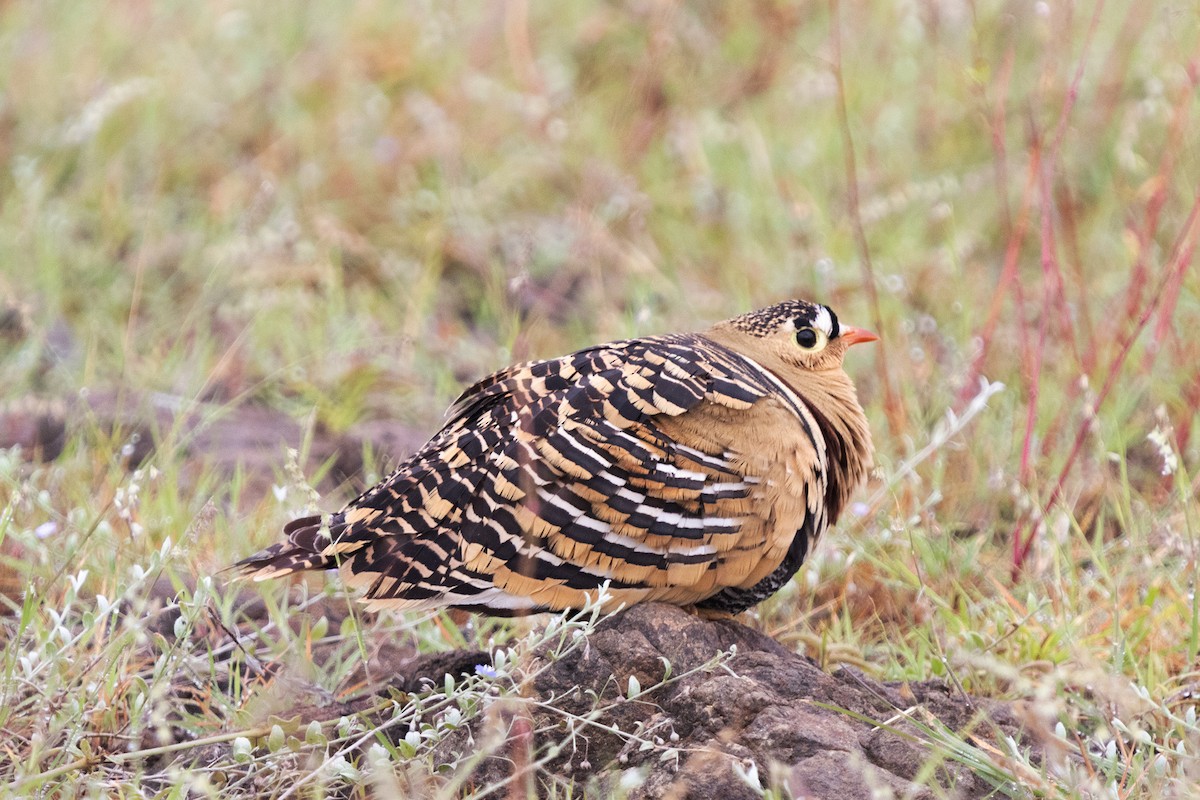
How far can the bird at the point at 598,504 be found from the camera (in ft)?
9.32

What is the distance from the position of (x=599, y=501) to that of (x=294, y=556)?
66 cm

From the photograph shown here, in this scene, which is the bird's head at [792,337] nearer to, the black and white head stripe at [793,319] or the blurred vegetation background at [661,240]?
the black and white head stripe at [793,319]

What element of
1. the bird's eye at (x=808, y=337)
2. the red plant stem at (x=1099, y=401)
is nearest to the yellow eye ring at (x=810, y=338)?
the bird's eye at (x=808, y=337)

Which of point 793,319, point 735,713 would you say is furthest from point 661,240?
point 735,713

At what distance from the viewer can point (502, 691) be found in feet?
8.75

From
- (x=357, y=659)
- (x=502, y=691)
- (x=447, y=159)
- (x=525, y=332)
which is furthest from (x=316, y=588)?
(x=447, y=159)

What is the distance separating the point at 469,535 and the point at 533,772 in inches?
20.7

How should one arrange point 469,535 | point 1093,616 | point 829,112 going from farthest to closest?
point 829,112 → point 1093,616 → point 469,535

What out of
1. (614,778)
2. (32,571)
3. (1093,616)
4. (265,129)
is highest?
(265,129)

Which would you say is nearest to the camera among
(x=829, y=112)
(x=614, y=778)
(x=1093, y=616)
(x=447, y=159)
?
(x=614, y=778)

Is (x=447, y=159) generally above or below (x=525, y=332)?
above

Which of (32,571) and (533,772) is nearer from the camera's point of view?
(533,772)

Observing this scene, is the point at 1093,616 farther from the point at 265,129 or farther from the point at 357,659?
the point at 265,129

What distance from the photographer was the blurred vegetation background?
146 inches
